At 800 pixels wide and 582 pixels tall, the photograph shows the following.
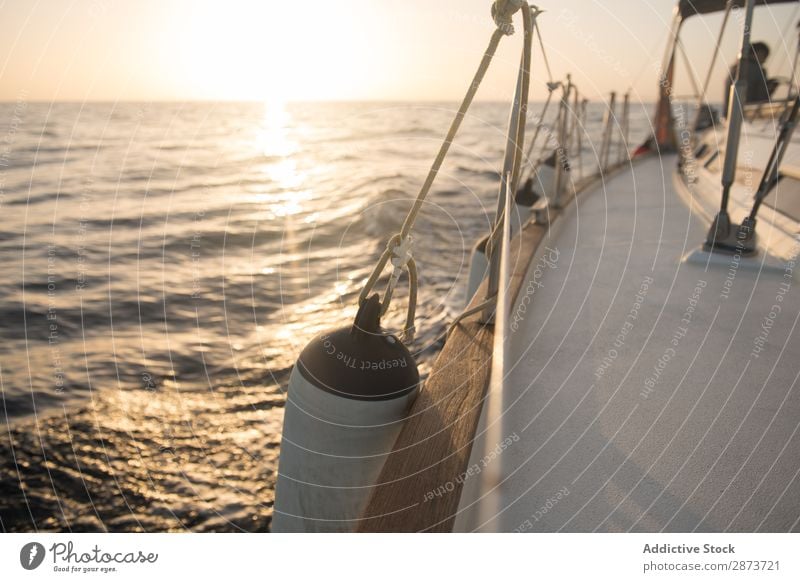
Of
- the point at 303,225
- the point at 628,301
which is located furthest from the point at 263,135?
the point at 628,301

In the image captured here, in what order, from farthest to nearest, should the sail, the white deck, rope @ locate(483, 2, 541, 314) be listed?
the sail < rope @ locate(483, 2, 541, 314) < the white deck

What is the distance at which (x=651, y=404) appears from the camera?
1.89m

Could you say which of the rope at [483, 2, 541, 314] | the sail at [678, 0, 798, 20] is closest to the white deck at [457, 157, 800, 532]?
the rope at [483, 2, 541, 314]

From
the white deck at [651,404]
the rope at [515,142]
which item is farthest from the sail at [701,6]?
the rope at [515,142]

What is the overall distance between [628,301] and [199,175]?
12.4m
